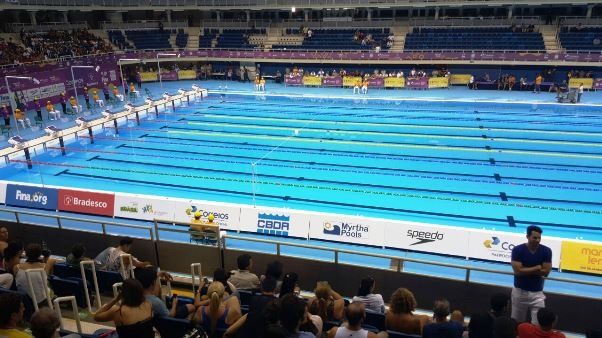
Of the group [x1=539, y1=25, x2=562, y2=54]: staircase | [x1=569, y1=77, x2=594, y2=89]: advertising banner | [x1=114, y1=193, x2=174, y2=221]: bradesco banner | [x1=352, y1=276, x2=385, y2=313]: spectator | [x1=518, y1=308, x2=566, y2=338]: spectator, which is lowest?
[x1=114, y1=193, x2=174, y2=221]: bradesco banner

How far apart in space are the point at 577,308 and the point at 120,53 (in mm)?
29970

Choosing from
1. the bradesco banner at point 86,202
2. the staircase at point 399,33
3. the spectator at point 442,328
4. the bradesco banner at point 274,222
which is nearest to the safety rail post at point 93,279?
the spectator at point 442,328

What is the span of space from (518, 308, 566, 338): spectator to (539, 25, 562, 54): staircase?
2616 centimetres

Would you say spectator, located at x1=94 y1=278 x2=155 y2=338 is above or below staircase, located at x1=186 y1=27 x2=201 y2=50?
below

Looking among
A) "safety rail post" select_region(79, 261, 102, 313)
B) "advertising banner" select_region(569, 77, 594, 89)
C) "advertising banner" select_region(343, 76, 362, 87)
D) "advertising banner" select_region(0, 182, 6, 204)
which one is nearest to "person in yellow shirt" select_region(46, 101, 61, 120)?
"advertising banner" select_region(0, 182, 6, 204)

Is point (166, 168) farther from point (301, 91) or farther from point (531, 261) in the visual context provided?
point (301, 91)

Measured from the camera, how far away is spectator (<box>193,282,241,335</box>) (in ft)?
13.0

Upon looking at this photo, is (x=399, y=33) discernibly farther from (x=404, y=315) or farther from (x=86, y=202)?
(x=404, y=315)

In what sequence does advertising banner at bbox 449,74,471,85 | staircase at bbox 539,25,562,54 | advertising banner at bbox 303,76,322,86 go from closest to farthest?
staircase at bbox 539,25,562,54, advertising banner at bbox 449,74,471,85, advertising banner at bbox 303,76,322,86

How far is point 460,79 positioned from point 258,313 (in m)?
26.1

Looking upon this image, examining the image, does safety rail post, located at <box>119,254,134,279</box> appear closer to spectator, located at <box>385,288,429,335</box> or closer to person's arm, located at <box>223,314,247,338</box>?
person's arm, located at <box>223,314,247,338</box>

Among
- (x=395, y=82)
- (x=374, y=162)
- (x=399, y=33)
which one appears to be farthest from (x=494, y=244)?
(x=399, y=33)

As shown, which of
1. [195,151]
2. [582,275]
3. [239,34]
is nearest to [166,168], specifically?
[195,151]

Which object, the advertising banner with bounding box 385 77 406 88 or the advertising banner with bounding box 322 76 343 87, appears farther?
the advertising banner with bounding box 322 76 343 87
